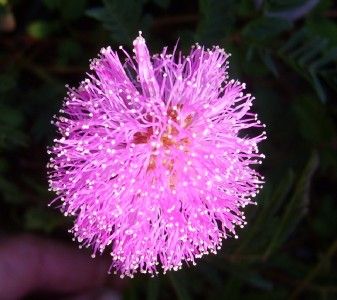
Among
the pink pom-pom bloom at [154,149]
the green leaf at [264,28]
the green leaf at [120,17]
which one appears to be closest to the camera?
the pink pom-pom bloom at [154,149]

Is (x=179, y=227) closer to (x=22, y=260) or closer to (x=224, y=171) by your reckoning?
(x=224, y=171)

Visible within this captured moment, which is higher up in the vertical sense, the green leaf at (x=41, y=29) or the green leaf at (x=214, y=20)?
the green leaf at (x=41, y=29)

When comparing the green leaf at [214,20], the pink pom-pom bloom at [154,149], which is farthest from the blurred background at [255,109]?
the pink pom-pom bloom at [154,149]

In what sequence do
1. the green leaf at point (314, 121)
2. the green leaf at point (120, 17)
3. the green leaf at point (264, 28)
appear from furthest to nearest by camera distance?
the green leaf at point (314, 121) → the green leaf at point (264, 28) → the green leaf at point (120, 17)

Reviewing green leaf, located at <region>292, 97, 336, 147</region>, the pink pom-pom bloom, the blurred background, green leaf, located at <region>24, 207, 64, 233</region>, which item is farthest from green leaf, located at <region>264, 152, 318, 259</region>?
green leaf, located at <region>24, 207, 64, 233</region>

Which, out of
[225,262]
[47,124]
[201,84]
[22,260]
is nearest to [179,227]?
[201,84]

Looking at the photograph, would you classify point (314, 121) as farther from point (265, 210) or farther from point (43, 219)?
point (43, 219)

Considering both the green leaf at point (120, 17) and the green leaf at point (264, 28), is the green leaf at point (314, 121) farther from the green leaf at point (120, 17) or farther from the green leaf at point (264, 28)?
the green leaf at point (120, 17)
